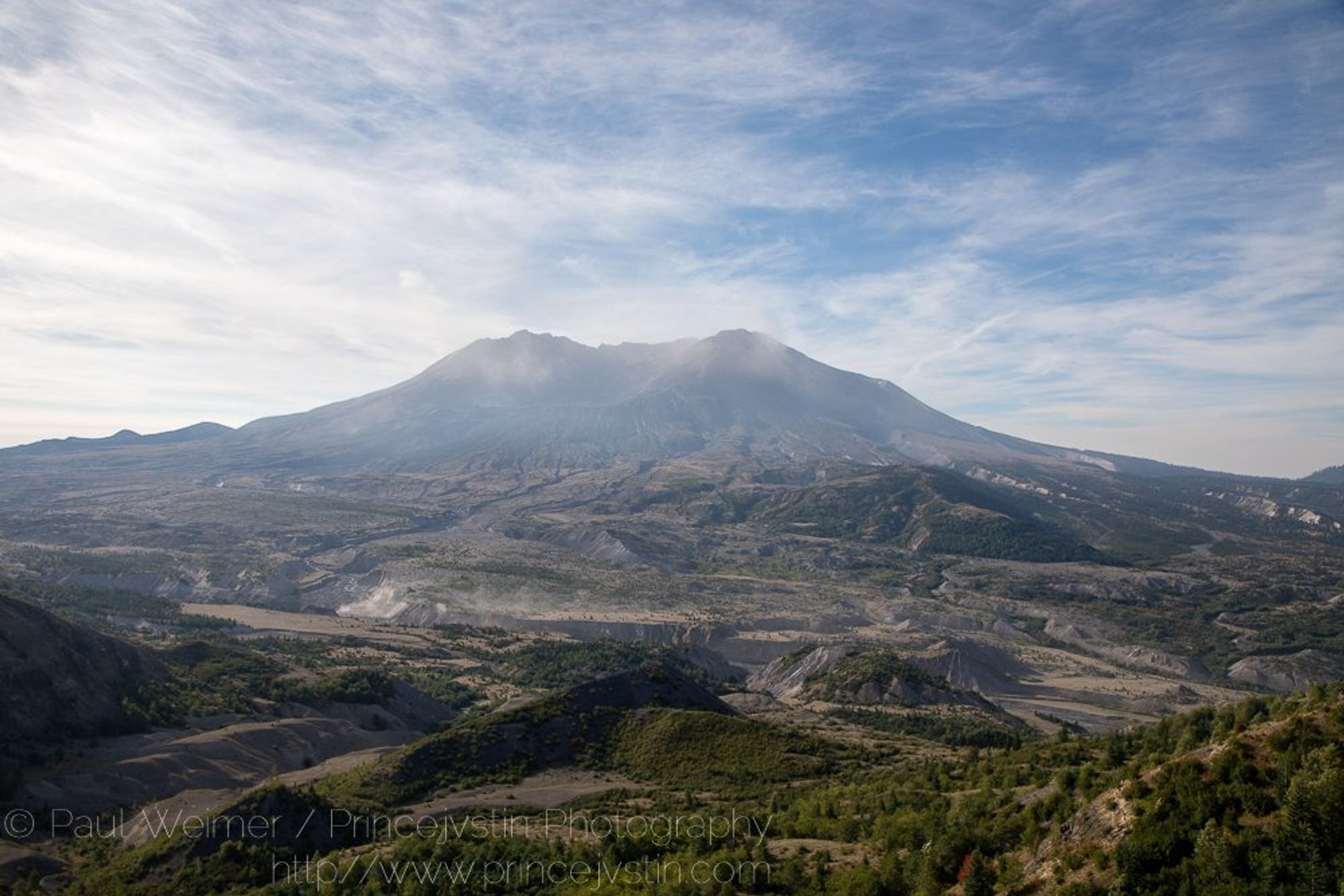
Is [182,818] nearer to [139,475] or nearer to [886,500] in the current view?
[886,500]

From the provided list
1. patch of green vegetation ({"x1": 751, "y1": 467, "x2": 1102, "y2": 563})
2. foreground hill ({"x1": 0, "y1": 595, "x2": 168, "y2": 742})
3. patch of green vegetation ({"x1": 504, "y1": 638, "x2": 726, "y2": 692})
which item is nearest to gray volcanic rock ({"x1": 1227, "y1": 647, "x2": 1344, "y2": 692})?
patch of green vegetation ({"x1": 504, "y1": 638, "x2": 726, "y2": 692})

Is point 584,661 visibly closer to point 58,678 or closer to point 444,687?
point 444,687

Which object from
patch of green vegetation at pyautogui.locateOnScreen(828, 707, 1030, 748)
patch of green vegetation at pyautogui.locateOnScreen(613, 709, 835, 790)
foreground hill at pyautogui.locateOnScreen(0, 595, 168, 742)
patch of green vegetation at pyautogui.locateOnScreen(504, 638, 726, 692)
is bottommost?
patch of green vegetation at pyautogui.locateOnScreen(504, 638, 726, 692)

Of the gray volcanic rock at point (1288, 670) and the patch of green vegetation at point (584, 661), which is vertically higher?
the patch of green vegetation at point (584, 661)

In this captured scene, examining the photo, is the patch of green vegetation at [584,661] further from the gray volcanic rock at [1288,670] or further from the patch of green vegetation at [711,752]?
the gray volcanic rock at [1288,670]

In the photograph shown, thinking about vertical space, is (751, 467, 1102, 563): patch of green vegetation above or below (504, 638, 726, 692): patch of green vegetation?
above

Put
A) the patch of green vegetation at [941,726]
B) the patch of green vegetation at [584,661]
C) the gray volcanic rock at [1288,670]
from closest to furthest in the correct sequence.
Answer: the patch of green vegetation at [941,726] → the patch of green vegetation at [584,661] → the gray volcanic rock at [1288,670]

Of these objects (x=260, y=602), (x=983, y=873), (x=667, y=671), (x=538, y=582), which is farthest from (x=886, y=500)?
(x=983, y=873)

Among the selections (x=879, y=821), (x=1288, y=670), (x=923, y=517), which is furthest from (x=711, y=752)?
(x=923, y=517)

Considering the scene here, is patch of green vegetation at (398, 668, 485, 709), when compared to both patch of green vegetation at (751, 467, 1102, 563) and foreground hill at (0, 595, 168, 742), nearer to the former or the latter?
foreground hill at (0, 595, 168, 742)

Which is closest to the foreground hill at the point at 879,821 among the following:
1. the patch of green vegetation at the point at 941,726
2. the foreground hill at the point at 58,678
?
the patch of green vegetation at the point at 941,726

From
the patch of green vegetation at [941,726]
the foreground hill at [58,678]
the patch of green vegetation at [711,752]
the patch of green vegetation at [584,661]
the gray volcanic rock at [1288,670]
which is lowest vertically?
the gray volcanic rock at [1288,670]
